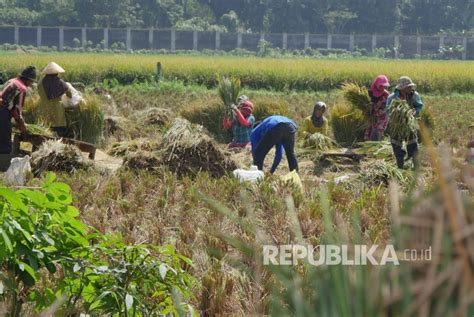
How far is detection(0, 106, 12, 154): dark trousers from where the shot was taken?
9852 mm

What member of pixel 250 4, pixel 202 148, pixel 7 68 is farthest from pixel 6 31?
pixel 202 148

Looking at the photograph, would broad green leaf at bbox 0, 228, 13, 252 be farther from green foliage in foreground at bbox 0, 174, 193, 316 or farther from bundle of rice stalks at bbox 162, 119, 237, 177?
bundle of rice stalks at bbox 162, 119, 237, 177

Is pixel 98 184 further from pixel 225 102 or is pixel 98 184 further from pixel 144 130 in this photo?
pixel 225 102

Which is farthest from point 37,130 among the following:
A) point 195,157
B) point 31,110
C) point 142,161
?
point 195,157

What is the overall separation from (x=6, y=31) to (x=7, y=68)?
49976 millimetres

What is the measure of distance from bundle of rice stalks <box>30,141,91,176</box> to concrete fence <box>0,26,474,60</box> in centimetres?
6921

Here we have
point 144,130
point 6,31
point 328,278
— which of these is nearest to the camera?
point 328,278

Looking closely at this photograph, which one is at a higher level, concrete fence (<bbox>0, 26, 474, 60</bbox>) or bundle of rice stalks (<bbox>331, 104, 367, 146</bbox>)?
bundle of rice stalks (<bbox>331, 104, 367, 146</bbox>)

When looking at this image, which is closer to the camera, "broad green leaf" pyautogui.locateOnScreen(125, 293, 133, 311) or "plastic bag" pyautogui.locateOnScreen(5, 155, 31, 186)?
"broad green leaf" pyautogui.locateOnScreen(125, 293, 133, 311)

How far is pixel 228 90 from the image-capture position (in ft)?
49.1

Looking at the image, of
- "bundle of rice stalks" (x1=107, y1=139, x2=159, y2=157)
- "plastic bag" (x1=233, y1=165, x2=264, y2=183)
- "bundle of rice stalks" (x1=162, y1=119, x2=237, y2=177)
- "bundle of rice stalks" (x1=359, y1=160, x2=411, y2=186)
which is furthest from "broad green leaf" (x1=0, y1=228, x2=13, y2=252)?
"bundle of rice stalks" (x1=107, y1=139, x2=159, y2=157)

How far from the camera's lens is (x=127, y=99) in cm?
1986

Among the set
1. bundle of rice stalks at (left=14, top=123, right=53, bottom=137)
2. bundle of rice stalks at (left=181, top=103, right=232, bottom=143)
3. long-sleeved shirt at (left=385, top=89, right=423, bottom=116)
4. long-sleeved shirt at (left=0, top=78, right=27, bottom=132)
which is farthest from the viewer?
bundle of rice stalks at (left=181, top=103, right=232, bottom=143)

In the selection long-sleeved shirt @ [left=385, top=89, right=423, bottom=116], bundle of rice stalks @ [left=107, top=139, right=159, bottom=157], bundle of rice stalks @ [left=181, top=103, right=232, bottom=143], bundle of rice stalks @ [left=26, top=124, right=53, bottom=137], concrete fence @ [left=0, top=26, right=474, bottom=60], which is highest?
long-sleeved shirt @ [left=385, top=89, right=423, bottom=116]
